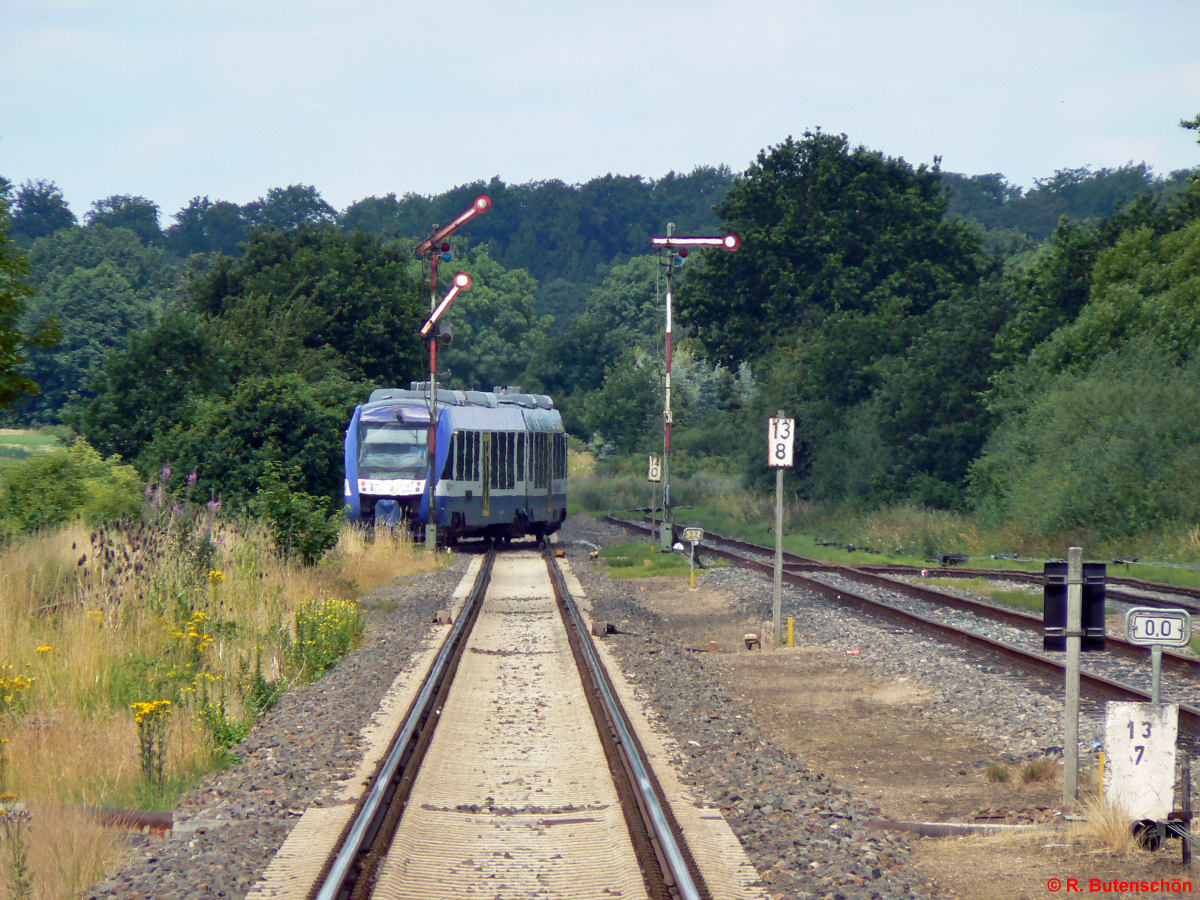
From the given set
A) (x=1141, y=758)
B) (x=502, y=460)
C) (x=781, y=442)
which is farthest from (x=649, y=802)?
(x=502, y=460)

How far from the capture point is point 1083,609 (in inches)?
326

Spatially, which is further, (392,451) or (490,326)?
(490,326)

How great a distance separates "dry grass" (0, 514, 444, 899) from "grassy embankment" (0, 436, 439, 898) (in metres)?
0.02

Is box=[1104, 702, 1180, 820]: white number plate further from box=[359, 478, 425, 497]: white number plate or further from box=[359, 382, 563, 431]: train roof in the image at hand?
box=[359, 478, 425, 497]: white number plate

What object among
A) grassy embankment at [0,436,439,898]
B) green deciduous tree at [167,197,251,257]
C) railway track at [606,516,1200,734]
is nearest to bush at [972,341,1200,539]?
railway track at [606,516,1200,734]

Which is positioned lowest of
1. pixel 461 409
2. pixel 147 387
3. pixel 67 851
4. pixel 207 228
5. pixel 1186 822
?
pixel 67 851

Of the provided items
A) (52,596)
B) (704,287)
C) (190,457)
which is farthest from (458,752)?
(704,287)

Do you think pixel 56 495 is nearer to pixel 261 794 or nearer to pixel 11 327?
pixel 11 327

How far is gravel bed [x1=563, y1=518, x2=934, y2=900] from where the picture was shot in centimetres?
Answer: 662

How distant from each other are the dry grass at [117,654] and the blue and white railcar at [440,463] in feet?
33.4

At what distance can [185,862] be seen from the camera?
21.9 ft

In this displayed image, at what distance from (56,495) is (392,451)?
9075 mm

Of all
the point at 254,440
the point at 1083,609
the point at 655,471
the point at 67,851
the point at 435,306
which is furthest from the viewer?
the point at 655,471

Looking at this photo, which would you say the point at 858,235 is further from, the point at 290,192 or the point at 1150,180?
the point at 290,192
